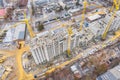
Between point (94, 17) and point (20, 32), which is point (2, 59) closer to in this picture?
point (20, 32)

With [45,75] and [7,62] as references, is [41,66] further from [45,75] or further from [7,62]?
[7,62]

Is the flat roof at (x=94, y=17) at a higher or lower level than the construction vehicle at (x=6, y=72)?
higher

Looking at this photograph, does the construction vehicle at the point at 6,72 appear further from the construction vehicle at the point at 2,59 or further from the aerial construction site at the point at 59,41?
the construction vehicle at the point at 2,59

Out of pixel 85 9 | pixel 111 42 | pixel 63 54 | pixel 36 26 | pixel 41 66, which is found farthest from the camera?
pixel 85 9

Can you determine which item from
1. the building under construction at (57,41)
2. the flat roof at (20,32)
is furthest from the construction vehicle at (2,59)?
the building under construction at (57,41)

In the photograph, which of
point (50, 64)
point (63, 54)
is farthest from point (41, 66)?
point (63, 54)

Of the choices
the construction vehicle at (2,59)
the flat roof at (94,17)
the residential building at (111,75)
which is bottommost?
the construction vehicle at (2,59)

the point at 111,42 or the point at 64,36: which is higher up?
the point at 64,36

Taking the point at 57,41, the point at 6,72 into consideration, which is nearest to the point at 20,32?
the point at 6,72

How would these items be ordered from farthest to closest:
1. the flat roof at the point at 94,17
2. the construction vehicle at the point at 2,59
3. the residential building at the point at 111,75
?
the flat roof at the point at 94,17, the construction vehicle at the point at 2,59, the residential building at the point at 111,75
